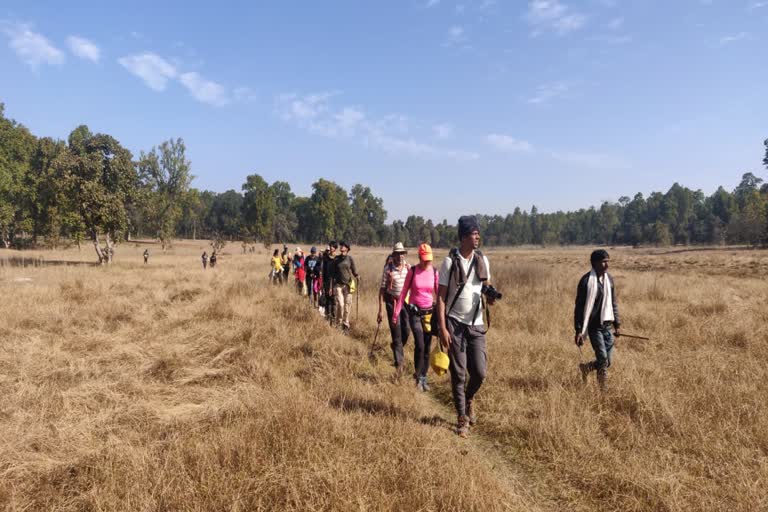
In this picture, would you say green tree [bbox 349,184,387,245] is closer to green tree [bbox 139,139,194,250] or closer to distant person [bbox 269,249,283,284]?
green tree [bbox 139,139,194,250]

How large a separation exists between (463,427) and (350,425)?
1.25 metres

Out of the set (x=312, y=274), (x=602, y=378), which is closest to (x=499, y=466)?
(x=602, y=378)

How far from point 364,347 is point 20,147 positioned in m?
50.1

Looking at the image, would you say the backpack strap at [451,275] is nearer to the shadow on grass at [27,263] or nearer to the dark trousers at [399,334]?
the dark trousers at [399,334]

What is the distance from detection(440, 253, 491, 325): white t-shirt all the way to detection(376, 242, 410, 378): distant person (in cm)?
192

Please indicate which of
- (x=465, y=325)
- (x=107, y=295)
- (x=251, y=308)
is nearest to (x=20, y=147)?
(x=107, y=295)

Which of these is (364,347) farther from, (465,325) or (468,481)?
(468,481)

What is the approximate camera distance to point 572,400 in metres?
4.58

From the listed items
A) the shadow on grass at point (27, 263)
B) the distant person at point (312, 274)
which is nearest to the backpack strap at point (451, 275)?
the distant person at point (312, 274)

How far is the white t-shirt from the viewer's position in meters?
4.04

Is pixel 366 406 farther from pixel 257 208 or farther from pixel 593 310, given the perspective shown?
pixel 257 208

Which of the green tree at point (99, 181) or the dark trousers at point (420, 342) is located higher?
the green tree at point (99, 181)

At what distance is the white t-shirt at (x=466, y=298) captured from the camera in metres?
4.04

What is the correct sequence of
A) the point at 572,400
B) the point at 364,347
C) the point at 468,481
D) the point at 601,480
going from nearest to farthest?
the point at 468,481 < the point at 601,480 < the point at 572,400 < the point at 364,347
